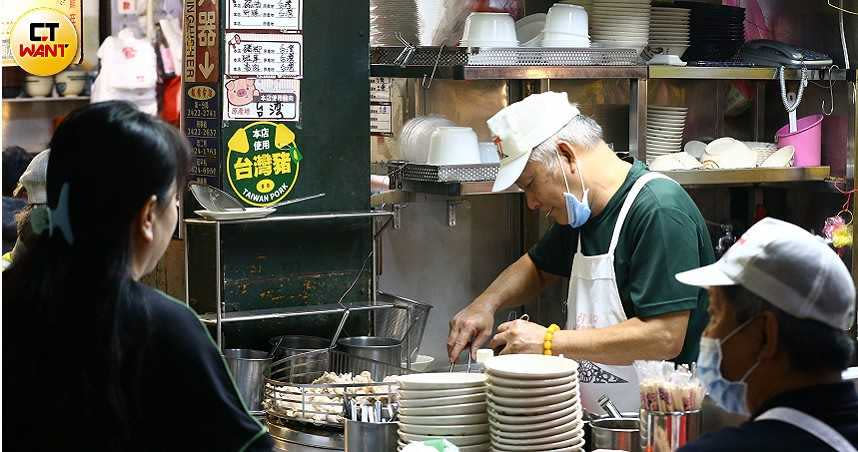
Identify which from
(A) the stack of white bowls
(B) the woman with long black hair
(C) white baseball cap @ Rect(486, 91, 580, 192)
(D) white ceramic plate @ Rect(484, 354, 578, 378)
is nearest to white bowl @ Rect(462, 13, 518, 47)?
(A) the stack of white bowls

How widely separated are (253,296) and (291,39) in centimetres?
88

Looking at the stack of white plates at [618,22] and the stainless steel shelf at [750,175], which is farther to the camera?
the stainless steel shelf at [750,175]

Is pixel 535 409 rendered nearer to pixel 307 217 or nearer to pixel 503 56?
pixel 307 217

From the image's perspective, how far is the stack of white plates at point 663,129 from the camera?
5492 mm

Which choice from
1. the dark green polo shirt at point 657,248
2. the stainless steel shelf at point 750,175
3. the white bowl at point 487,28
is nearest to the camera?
the dark green polo shirt at point 657,248

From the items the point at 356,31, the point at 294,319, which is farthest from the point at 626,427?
the point at 356,31

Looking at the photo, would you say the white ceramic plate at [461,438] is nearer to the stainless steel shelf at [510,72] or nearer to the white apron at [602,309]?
the white apron at [602,309]

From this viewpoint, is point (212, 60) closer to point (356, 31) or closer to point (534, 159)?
point (356, 31)

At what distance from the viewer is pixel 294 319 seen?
4.29m

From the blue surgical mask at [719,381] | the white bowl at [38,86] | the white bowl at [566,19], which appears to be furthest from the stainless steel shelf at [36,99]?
the blue surgical mask at [719,381]

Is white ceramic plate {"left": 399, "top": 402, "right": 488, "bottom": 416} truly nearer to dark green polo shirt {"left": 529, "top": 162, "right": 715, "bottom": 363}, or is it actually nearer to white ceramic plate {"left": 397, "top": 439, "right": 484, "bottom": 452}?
white ceramic plate {"left": 397, "top": 439, "right": 484, "bottom": 452}

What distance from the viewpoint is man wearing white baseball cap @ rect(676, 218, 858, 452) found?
2.11 metres

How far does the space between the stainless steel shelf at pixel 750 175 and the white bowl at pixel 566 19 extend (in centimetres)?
76

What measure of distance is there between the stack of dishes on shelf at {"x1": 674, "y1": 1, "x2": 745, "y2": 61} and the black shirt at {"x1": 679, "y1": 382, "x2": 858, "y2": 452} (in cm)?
362
